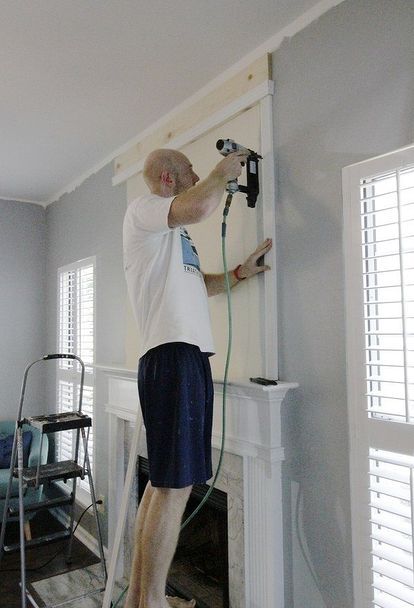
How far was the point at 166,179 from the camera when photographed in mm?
1814

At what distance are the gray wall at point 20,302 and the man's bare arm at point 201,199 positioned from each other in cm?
320

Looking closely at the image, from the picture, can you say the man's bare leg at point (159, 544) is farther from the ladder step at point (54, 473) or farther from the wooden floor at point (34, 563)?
the wooden floor at point (34, 563)

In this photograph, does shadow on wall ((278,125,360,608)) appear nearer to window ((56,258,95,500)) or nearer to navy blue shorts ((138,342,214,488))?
navy blue shorts ((138,342,214,488))

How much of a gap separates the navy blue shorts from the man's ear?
→ 24.9 inches

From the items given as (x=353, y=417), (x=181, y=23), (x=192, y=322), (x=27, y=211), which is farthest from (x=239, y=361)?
(x=27, y=211)

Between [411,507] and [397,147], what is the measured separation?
1080 mm

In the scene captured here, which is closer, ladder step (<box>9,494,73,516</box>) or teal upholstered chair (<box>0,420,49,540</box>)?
ladder step (<box>9,494,73,516</box>)

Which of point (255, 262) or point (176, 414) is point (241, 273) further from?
point (176, 414)

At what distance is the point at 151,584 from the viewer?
5.16 feet

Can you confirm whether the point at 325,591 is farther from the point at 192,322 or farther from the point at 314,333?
the point at 192,322

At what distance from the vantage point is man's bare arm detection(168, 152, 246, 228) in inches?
60.4

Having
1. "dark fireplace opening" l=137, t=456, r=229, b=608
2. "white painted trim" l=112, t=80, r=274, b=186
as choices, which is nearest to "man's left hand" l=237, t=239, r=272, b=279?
"white painted trim" l=112, t=80, r=274, b=186

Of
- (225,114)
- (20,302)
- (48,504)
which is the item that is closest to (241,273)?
(225,114)

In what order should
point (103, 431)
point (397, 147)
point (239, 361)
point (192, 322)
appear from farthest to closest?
point (103, 431) < point (239, 361) < point (192, 322) < point (397, 147)
